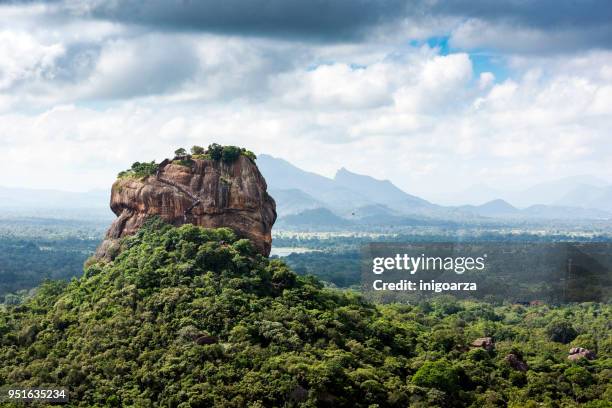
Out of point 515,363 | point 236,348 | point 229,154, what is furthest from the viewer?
point 229,154

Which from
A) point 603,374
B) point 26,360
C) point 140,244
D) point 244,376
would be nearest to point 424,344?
point 603,374

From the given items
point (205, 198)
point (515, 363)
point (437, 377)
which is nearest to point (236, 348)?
point (437, 377)

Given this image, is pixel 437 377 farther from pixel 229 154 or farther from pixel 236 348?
pixel 229 154

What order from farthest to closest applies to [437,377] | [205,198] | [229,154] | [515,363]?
1. [229,154]
2. [205,198]
3. [515,363]
4. [437,377]

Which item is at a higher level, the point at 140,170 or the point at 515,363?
the point at 140,170

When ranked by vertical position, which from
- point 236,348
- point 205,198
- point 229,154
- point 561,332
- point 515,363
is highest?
point 229,154

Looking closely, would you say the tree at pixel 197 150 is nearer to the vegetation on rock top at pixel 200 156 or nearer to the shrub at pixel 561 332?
the vegetation on rock top at pixel 200 156

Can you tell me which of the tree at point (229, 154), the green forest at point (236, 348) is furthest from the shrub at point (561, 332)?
the tree at point (229, 154)

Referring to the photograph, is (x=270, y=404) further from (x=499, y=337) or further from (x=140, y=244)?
(x=499, y=337)
